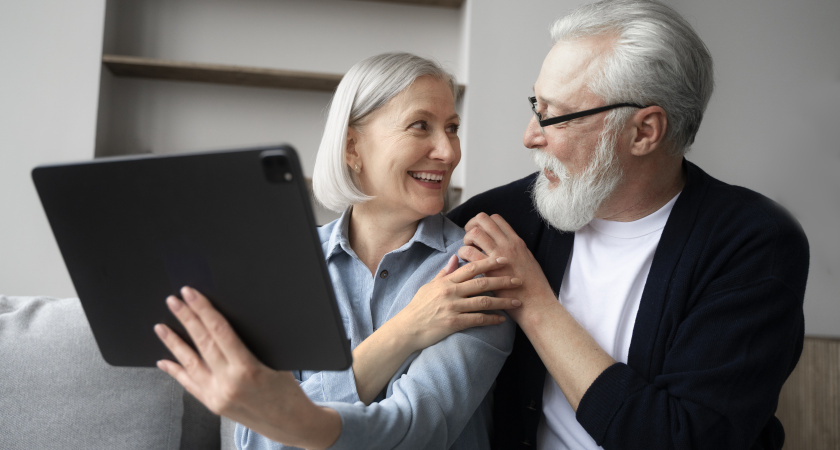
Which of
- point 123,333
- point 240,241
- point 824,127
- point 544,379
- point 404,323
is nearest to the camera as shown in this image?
point 240,241

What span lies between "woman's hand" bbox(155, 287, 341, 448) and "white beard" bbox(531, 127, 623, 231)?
Result: 809 mm

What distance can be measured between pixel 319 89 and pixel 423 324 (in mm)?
2186

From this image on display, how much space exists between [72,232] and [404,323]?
578mm

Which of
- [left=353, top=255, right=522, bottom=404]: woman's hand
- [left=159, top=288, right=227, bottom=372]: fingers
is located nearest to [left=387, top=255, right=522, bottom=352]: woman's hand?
[left=353, top=255, right=522, bottom=404]: woman's hand

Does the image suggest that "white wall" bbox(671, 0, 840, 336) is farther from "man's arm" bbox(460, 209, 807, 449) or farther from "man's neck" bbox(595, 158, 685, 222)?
"man's arm" bbox(460, 209, 807, 449)

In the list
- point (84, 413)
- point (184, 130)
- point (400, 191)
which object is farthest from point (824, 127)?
point (84, 413)

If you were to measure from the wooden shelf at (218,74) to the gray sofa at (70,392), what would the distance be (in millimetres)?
1568

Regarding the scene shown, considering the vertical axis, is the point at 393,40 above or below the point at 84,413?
above

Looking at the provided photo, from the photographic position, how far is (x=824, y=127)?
312 centimetres

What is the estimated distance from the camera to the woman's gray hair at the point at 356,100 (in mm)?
1419

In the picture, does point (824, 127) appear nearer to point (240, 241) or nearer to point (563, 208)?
point (563, 208)

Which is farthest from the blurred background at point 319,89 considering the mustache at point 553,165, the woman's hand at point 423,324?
the woman's hand at point 423,324

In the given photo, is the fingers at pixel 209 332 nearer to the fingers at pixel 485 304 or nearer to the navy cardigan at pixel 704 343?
the fingers at pixel 485 304

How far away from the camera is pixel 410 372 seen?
3.85ft
